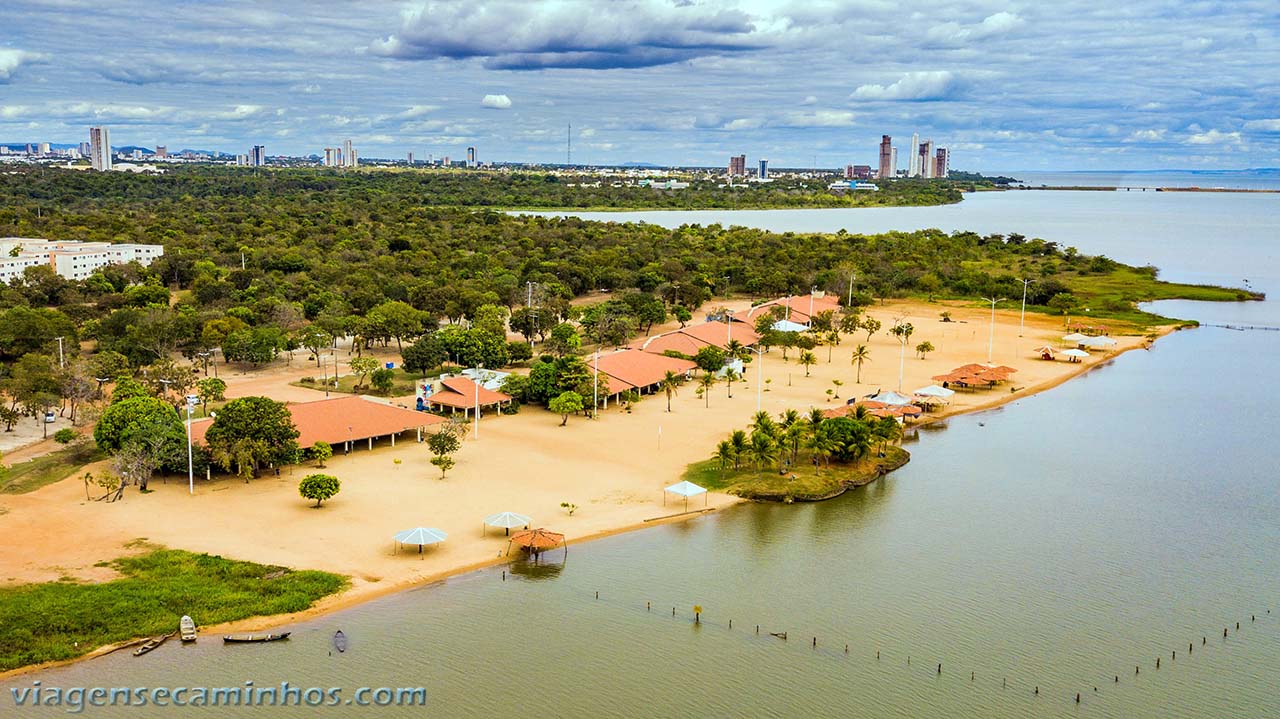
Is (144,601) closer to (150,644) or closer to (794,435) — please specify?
(150,644)

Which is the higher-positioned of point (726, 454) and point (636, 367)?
point (636, 367)

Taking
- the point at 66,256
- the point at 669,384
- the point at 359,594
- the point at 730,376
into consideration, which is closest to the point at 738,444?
the point at 669,384

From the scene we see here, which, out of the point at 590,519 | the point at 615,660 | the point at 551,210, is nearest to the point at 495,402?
the point at 590,519

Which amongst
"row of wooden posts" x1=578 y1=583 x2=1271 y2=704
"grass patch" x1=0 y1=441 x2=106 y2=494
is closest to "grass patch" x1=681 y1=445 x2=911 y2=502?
"row of wooden posts" x1=578 y1=583 x2=1271 y2=704

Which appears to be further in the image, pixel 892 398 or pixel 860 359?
pixel 860 359

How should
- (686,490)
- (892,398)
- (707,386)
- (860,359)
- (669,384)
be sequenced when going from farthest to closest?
1. (860,359)
2. (707,386)
3. (669,384)
4. (892,398)
5. (686,490)

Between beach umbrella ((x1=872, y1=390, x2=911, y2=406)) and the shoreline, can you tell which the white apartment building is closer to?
the shoreline
